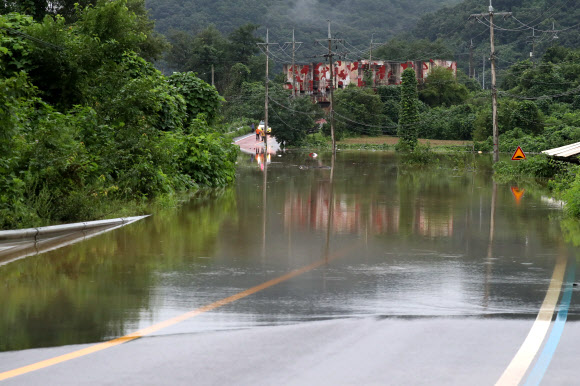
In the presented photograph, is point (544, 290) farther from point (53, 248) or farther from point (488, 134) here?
point (488, 134)

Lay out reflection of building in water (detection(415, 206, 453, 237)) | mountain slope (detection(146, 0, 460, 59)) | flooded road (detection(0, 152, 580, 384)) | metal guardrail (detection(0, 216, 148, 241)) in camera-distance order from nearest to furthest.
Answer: flooded road (detection(0, 152, 580, 384)) → metal guardrail (detection(0, 216, 148, 241)) → reflection of building in water (detection(415, 206, 453, 237)) → mountain slope (detection(146, 0, 460, 59))

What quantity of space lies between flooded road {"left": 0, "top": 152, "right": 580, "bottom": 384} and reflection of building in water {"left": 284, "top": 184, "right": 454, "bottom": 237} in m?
0.05

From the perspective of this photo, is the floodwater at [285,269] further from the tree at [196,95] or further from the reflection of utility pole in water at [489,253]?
the tree at [196,95]

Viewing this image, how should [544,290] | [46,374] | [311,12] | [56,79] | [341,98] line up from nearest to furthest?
[46,374] < [544,290] < [56,79] < [341,98] < [311,12]

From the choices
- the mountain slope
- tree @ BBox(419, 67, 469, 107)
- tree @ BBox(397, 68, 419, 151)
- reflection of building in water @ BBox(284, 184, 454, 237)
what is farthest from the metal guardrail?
the mountain slope

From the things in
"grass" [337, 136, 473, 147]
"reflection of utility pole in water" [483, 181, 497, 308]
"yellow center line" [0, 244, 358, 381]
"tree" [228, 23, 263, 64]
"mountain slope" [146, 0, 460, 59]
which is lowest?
"yellow center line" [0, 244, 358, 381]

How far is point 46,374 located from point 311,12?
592ft

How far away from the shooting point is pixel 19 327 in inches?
280

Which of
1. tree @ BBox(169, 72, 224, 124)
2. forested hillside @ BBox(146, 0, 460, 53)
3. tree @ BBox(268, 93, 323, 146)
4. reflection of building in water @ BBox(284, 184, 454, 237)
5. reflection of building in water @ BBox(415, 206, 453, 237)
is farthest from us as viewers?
forested hillside @ BBox(146, 0, 460, 53)

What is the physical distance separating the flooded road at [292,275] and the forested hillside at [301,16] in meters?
131

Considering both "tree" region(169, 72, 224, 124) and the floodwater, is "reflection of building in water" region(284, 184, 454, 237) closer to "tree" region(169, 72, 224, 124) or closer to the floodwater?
the floodwater

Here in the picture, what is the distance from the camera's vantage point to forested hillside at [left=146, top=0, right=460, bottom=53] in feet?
500

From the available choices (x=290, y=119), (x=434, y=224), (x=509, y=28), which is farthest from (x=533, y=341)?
(x=509, y=28)

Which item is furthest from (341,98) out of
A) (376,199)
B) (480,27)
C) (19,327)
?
(19,327)
